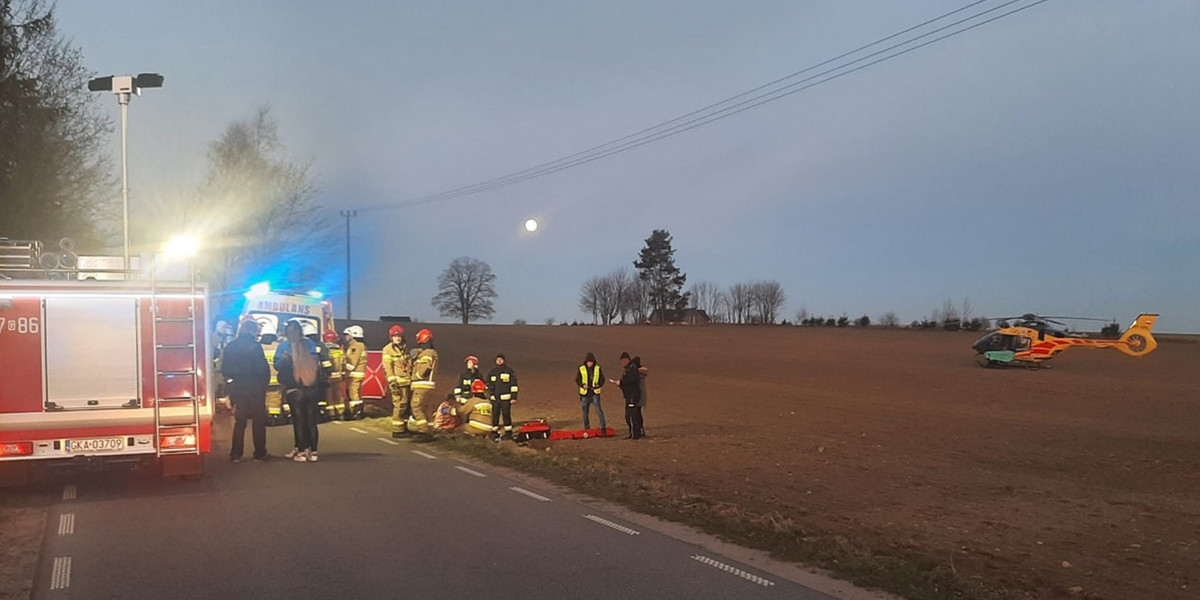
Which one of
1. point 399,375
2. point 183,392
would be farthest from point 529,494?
point 399,375

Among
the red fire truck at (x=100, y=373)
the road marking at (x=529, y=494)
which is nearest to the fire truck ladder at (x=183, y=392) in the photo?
the red fire truck at (x=100, y=373)

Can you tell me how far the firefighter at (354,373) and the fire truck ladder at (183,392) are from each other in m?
8.78

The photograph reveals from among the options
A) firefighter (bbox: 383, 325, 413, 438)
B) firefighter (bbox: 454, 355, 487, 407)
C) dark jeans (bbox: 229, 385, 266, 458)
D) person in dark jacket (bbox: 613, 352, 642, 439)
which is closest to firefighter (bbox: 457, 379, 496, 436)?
firefighter (bbox: 454, 355, 487, 407)

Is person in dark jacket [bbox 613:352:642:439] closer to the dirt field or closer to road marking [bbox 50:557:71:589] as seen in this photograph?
the dirt field

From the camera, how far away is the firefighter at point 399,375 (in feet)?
50.3

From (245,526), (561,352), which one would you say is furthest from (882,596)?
(561,352)

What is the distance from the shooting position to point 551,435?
16.2 meters

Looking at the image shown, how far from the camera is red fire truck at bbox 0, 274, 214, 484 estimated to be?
916 cm

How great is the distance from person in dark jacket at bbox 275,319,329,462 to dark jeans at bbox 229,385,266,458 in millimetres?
444

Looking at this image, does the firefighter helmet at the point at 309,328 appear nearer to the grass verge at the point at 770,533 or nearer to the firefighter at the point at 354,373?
the firefighter at the point at 354,373

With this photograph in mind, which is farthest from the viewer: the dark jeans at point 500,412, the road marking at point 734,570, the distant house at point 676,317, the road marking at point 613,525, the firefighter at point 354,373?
the distant house at point 676,317

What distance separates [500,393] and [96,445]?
702cm

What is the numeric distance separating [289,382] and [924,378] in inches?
1311

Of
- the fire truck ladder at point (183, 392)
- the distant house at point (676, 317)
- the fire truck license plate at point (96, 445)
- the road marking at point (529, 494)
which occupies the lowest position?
the road marking at point (529, 494)
